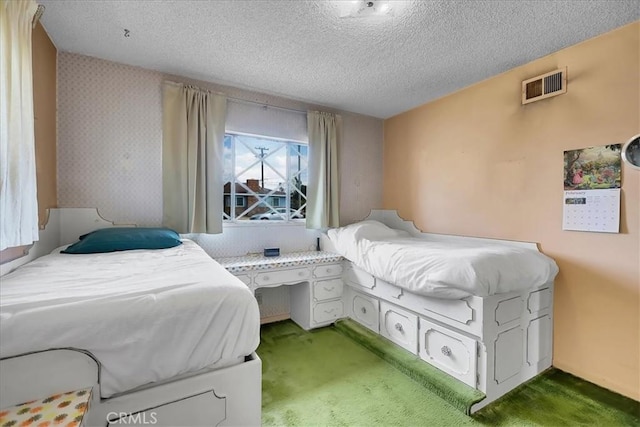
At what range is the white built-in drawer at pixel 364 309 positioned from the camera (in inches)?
102

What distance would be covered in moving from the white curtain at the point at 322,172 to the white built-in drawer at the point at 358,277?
63 centimetres

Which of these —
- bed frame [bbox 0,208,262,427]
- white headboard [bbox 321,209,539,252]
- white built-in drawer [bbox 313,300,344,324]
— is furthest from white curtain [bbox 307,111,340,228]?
bed frame [bbox 0,208,262,427]

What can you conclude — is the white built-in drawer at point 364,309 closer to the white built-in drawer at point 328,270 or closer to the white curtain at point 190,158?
the white built-in drawer at point 328,270

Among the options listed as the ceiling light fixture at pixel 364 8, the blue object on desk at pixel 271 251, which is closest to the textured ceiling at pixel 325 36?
the ceiling light fixture at pixel 364 8

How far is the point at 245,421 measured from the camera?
1159 millimetres

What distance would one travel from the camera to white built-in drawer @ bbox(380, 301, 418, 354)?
7.14 feet

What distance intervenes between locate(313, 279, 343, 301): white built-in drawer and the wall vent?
7.82 feet

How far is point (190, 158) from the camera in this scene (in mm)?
2582

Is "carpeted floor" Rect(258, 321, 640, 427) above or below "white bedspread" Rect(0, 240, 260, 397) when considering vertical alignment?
below

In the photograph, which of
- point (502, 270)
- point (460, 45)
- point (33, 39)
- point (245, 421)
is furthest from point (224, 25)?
point (502, 270)

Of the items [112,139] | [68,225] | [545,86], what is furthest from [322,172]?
[68,225]

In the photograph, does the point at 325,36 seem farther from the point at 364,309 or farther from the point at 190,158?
the point at 364,309

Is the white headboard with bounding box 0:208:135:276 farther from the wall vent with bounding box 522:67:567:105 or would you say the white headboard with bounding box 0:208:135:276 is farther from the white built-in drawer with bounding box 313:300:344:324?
the wall vent with bounding box 522:67:567:105

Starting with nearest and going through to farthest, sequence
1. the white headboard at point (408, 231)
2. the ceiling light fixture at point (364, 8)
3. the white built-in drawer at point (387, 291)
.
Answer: the ceiling light fixture at point (364, 8) < the white built-in drawer at point (387, 291) < the white headboard at point (408, 231)
